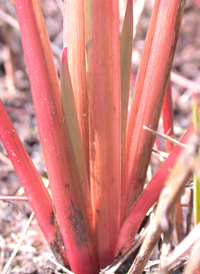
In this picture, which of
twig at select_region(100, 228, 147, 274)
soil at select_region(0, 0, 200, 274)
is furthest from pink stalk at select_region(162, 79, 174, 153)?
soil at select_region(0, 0, 200, 274)

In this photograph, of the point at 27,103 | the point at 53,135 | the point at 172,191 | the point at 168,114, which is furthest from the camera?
the point at 27,103

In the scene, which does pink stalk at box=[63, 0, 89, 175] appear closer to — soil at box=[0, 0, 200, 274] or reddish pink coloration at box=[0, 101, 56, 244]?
reddish pink coloration at box=[0, 101, 56, 244]

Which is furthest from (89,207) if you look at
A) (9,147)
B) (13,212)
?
(13,212)

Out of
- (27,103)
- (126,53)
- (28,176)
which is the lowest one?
(28,176)

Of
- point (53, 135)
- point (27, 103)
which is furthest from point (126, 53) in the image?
point (27, 103)

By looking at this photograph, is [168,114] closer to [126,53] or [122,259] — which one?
[126,53]

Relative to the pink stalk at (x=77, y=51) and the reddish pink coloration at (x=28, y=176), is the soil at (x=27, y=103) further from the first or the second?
the pink stalk at (x=77, y=51)

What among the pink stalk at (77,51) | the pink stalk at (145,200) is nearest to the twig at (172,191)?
the pink stalk at (145,200)

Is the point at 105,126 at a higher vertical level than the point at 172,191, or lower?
higher
